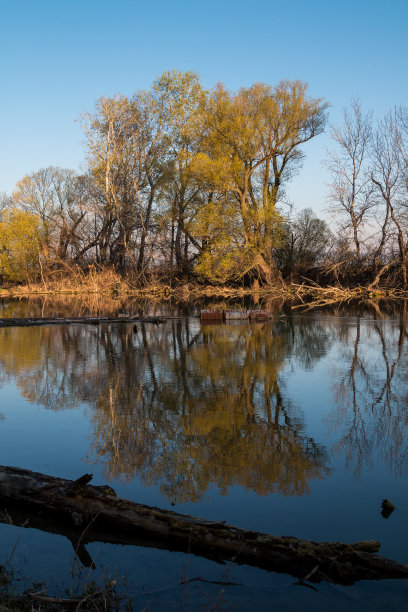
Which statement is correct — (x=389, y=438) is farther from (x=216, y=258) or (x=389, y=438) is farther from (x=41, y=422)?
(x=216, y=258)

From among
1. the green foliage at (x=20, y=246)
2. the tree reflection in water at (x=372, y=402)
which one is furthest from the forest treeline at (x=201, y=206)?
the tree reflection in water at (x=372, y=402)

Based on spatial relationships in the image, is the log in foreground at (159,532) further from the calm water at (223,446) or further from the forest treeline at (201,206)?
the forest treeline at (201,206)

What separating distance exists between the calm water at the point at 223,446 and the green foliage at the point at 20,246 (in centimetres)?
3499

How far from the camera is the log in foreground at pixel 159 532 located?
313cm

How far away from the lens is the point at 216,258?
3172cm

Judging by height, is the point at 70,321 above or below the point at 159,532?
above

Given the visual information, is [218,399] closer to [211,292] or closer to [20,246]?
[211,292]

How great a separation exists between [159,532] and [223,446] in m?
1.90

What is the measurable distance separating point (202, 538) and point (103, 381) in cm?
544

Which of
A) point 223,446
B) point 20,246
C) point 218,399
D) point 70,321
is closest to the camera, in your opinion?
point 223,446

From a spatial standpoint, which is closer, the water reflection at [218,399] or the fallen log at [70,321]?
the water reflection at [218,399]

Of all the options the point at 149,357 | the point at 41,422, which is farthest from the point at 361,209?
the point at 41,422

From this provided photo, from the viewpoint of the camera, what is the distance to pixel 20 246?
44031 millimetres

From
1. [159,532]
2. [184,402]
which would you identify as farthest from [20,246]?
[159,532]
